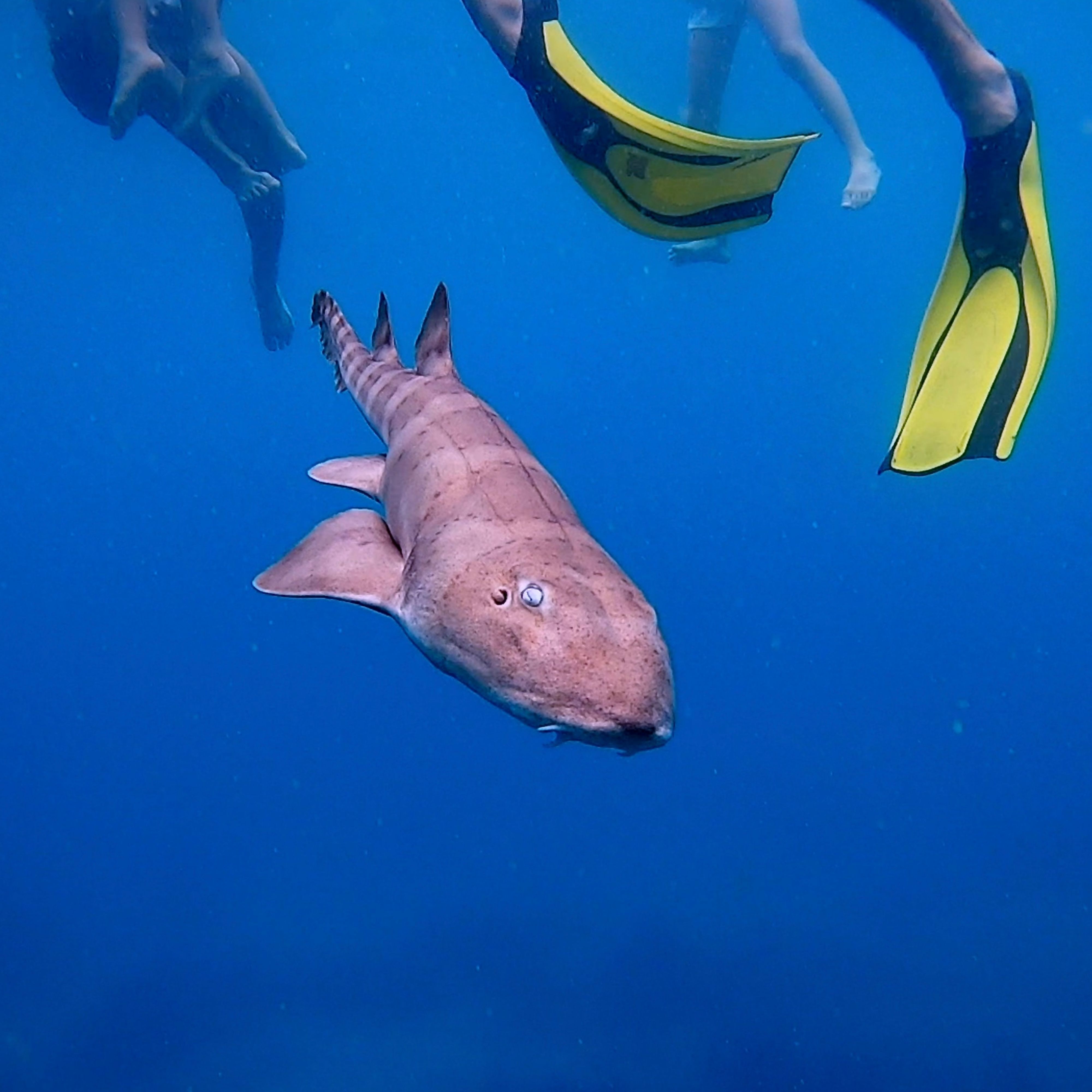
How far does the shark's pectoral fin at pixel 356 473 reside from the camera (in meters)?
4.21

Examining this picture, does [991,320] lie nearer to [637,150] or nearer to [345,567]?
[637,150]

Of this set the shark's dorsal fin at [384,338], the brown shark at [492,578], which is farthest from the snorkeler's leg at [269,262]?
the brown shark at [492,578]

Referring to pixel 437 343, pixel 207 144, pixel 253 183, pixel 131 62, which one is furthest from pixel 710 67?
pixel 437 343

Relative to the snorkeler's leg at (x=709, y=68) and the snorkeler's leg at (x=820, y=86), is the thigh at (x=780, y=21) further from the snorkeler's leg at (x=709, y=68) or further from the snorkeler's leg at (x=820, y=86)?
the snorkeler's leg at (x=709, y=68)

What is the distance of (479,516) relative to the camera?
3027 mm

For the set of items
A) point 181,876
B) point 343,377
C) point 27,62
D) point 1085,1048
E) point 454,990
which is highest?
point 27,62

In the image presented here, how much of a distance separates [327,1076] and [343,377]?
1249 centimetres

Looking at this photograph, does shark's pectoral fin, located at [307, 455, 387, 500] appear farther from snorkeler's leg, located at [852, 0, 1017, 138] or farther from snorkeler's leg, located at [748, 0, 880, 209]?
snorkeler's leg, located at [748, 0, 880, 209]

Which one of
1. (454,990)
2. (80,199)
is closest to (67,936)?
(454,990)

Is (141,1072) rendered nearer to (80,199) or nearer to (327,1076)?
(327,1076)

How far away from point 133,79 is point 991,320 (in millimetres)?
7708

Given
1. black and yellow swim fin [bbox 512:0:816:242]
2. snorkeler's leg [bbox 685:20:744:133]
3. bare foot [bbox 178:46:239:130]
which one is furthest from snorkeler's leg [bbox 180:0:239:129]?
black and yellow swim fin [bbox 512:0:816:242]

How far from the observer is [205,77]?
9578mm

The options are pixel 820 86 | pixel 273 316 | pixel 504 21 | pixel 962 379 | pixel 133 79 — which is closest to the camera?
pixel 504 21
